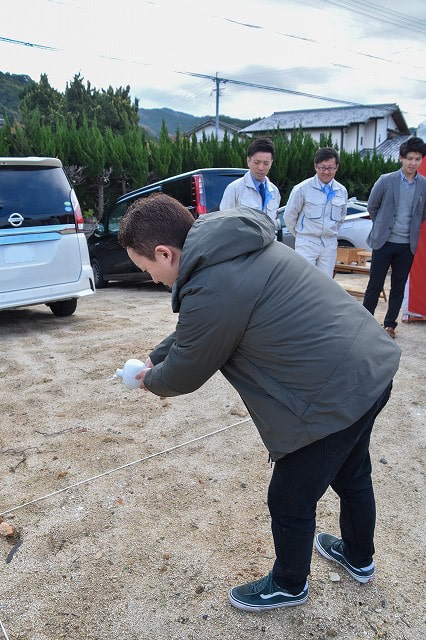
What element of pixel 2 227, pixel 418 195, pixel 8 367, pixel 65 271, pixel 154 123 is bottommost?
pixel 8 367

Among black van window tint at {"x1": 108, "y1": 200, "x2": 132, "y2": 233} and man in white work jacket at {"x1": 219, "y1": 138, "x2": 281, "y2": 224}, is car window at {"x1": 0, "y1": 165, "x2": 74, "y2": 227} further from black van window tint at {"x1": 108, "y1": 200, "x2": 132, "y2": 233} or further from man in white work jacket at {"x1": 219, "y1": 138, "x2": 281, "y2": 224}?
black van window tint at {"x1": 108, "y1": 200, "x2": 132, "y2": 233}

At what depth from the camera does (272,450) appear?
1852mm

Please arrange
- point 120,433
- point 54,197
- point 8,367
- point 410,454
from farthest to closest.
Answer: point 54,197 < point 8,367 < point 120,433 < point 410,454

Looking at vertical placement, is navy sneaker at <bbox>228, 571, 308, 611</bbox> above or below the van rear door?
below

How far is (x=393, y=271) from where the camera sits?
572 centimetres

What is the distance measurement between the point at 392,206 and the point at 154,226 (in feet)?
14.0

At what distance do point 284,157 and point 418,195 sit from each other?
37.2ft

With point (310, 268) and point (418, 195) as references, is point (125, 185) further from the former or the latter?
point (310, 268)

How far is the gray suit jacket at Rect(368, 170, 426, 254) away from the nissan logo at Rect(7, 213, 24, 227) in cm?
363

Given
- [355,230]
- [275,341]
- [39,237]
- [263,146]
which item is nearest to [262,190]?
[263,146]

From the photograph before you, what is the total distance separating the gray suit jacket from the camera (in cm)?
546

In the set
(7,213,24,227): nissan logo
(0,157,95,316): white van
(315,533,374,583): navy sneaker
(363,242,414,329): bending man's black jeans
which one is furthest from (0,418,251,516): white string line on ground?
(7,213,24,227): nissan logo

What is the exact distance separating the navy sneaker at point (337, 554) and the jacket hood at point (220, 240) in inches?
56.2

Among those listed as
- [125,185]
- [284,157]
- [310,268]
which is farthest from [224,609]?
[284,157]
